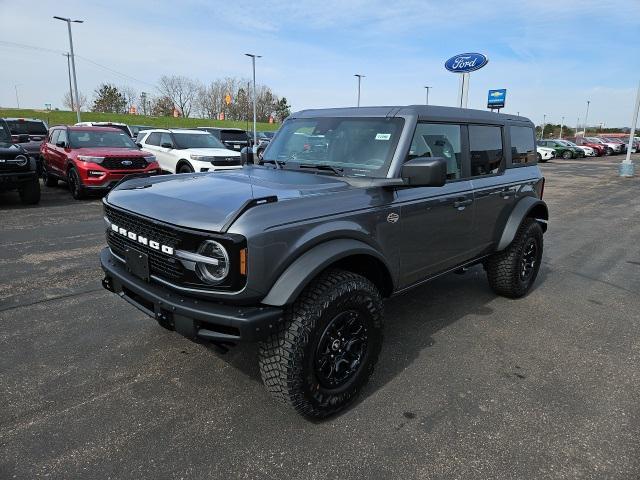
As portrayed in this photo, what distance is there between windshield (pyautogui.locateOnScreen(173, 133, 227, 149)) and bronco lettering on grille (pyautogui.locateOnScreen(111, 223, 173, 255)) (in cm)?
1038

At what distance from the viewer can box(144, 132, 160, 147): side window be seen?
13536 millimetres

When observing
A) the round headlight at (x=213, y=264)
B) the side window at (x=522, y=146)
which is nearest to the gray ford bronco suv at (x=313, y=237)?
the round headlight at (x=213, y=264)

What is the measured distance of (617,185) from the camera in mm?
17578

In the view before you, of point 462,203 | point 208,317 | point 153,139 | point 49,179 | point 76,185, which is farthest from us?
point 153,139

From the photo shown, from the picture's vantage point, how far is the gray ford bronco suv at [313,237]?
2.42 m

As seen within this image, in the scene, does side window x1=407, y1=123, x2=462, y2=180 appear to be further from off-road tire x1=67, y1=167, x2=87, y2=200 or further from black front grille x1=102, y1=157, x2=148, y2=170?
off-road tire x1=67, y1=167, x2=87, y2=200

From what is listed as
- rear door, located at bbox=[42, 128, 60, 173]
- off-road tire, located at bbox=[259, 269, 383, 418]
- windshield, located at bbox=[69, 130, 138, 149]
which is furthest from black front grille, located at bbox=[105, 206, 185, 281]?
rear door, located at bbox=[42, 128, 60, 173]

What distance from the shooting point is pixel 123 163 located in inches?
418

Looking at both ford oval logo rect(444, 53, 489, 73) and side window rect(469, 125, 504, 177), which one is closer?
side window rect(469, 125, 504, 177)

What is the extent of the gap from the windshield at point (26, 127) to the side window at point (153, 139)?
23.0ft

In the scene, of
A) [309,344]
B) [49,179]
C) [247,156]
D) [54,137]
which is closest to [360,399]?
[309,344]

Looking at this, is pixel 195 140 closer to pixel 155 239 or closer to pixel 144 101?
pixel 155 239

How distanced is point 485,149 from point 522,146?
3.13 ft

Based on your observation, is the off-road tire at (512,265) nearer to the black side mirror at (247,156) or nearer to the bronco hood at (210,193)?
the bronco hood at (210,193)
